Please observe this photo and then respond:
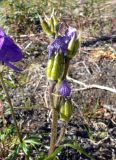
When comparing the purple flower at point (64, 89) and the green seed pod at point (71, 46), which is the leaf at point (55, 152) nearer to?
the purple flower at point (64, 89)

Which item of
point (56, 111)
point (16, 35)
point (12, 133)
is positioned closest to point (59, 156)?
point (12, 133)

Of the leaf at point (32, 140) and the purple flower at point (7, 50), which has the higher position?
the purple flower at point (7, 50)

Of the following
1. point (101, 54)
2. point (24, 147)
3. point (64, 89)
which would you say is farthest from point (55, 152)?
point (101, 54)

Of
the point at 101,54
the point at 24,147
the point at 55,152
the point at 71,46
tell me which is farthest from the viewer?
the point at 101,54

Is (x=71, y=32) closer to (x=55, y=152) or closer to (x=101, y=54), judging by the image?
(x=55, y=152)

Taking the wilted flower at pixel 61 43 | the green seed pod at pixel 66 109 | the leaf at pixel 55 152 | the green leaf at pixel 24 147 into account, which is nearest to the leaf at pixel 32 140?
the green leaf at pixel 24 147

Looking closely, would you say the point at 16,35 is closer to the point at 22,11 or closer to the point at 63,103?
the point at 22,11

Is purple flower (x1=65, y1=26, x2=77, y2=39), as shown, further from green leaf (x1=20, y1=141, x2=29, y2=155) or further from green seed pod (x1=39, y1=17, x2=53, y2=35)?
green leaf (x1=20, y1=141, x2=29, y2=155)
